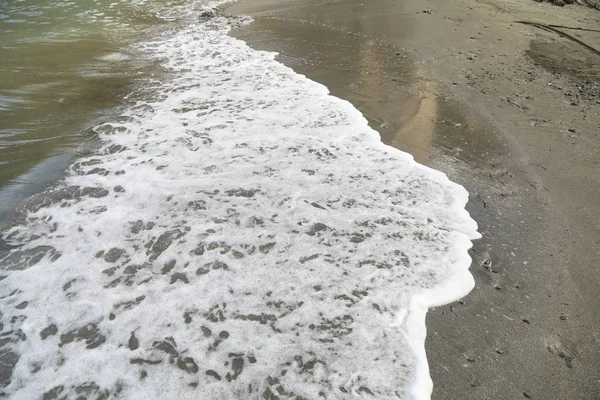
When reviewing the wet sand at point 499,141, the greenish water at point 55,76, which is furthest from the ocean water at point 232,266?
the greenish water at point 55,76

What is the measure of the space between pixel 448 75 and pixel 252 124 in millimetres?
3366

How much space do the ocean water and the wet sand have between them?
0.26m

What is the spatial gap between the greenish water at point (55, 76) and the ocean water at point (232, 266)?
1.31 feet

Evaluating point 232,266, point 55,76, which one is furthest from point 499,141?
point 55,76

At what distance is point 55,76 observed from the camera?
6.39 metres

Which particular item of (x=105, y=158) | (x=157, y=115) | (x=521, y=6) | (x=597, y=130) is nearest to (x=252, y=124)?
(x=157, y=115)

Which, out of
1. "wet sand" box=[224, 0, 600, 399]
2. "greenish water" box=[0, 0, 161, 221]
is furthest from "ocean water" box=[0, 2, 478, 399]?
"greenish water" box=[0, 0, 161, 221]

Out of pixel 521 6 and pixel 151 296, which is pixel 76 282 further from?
pixel 521 6

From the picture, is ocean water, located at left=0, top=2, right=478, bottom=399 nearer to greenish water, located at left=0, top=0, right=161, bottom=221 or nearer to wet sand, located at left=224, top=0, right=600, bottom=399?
wet sand, located at left=224, top=0, right=600, bottom=399

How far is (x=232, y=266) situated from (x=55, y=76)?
17.9ft

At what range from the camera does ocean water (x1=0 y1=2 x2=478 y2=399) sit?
222cm

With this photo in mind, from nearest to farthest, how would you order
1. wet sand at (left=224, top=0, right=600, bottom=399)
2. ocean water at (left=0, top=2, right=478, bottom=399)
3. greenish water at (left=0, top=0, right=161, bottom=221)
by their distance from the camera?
1. ocean water at (left=0, top=2, right=478, bottom=399)
2. wet sand at (left=224, top=0, right=600, bottom=399)
3. greenish water at (left=0, top=0, right=161, bottom=221)

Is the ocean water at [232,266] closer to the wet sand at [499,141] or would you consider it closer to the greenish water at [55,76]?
the wet sand at [499,141]

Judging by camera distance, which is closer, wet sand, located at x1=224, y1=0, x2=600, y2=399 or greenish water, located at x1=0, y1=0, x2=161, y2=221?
wet sand, located at x1=224, y1=0, x2=600, y2=399
